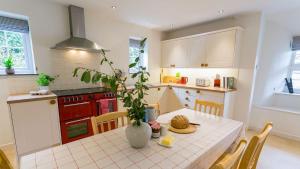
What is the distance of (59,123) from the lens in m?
2.19

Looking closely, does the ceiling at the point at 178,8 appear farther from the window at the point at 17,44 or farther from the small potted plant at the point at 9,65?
the small potted plant at the point at 9,65

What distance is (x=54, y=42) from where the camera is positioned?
2551 millimetres

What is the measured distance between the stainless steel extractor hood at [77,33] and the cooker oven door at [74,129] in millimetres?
1265

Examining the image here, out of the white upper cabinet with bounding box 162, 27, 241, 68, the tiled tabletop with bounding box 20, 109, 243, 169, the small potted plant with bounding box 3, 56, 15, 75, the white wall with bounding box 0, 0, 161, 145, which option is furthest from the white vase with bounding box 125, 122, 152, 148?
the white upper cabinet with bounding box 162, 27, 241, 68

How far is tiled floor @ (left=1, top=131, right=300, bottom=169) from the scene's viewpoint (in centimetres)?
195

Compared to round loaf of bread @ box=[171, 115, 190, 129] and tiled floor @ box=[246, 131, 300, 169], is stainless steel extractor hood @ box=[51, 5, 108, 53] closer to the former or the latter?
round loaf of bread @ box=[171, 115, 190, 129]

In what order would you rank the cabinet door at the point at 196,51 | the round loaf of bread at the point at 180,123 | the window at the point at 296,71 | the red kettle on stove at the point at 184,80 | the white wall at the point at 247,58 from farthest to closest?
the window at the point at 296,71
the red kettle on stove at the point at 184,80
the cabinet door at the point at 196,51
the white wall at the point at 247,58
the round loaf of bread at the point at 180,123

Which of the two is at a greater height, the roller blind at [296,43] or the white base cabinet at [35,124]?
the roller blind at [296,43]

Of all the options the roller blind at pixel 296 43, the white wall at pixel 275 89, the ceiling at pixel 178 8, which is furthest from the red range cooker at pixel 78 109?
the roller blind at pixel 296 43

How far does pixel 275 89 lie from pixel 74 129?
5.24 meters

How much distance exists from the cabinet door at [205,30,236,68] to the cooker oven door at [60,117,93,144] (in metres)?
2.81

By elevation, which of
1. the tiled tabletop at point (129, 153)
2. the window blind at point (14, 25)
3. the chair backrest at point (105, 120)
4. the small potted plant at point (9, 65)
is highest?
the window blind at point (14, 25)

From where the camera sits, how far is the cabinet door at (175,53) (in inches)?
147

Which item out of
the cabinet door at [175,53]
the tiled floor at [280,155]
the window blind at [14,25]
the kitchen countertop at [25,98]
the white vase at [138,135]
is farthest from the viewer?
the cabinet door at [175,53]
